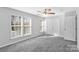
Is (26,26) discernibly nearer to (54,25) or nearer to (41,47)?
(41,47)

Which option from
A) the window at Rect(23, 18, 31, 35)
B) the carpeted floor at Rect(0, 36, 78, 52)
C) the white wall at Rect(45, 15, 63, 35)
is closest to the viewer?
the carpeted floor at Rect(0, 36, 78, 52)

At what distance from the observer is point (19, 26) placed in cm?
605

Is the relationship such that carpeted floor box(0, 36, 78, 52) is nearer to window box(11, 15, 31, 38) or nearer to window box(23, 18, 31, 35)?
window box(11, 15, 31, 38)

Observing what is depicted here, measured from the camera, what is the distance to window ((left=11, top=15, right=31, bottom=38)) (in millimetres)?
5434

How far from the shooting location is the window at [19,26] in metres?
5.43

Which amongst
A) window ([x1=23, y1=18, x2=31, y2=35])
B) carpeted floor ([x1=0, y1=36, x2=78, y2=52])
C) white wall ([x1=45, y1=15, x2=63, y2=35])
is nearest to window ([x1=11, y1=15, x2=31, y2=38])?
window ([x1=23, y1=18, x2=31, y2=35])

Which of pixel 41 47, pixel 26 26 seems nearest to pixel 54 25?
pixel 26 26

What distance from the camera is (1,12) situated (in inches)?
168

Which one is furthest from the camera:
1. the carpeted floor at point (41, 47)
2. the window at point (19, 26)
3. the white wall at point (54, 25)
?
the white wall at point (54, 25)

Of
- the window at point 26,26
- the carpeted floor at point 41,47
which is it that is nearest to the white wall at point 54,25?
the window at point 26,26

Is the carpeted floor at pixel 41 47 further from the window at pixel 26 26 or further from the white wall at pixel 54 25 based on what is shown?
the white wall at pixel 54 25

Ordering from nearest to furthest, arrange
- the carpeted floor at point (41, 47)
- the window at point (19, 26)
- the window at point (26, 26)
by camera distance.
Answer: the carpeted floor at point (41, 47), the window at point (19, 26), the window at point (26, 26)
